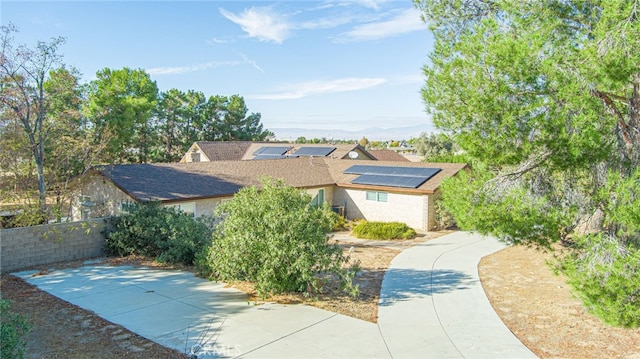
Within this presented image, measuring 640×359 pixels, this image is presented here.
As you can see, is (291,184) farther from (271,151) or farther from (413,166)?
(271,151)

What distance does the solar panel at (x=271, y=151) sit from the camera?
34.9 m

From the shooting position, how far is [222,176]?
21.8 metres

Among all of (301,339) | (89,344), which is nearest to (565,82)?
(301,339)

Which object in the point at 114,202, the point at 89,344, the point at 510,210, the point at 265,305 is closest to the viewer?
the point at 89,344

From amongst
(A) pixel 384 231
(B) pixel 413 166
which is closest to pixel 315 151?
(B) pixel 413 166

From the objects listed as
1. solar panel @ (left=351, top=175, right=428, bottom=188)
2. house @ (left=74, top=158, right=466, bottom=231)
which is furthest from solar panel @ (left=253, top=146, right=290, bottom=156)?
solar panel @ (left=351, top=175, right=428, bottom=188)

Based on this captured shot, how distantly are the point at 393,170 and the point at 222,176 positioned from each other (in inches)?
385

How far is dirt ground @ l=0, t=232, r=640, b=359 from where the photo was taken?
7449 millimetres

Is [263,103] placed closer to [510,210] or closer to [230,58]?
[230,58]

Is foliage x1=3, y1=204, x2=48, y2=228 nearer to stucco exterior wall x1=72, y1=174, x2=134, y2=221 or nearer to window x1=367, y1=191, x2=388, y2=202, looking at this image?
Result: stucco exterior wall x1=72, y1=174, x2=134, y2=221

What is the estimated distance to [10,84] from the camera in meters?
15.0

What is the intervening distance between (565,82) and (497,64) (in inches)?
48.3

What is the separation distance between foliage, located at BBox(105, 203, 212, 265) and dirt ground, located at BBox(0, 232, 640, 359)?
3490mm

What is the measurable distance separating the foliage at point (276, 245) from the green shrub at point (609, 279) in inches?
185
